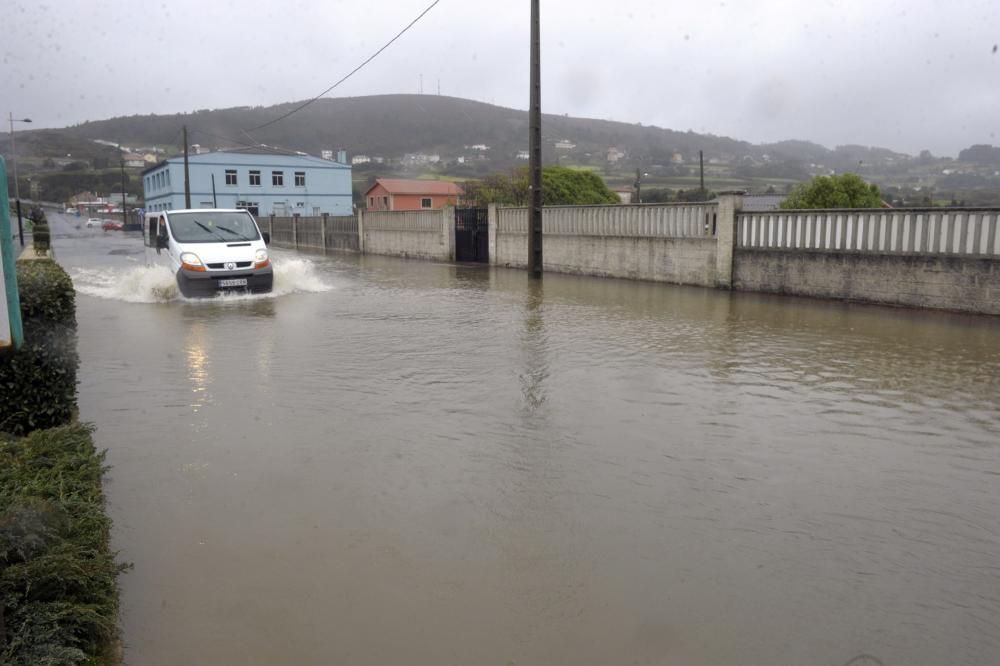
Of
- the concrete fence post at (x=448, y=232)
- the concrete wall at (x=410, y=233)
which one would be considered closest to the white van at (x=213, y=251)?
the concrete fence post at (x=448, y=232)

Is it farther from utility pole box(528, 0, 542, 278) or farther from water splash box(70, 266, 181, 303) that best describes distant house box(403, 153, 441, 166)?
utility pole box(528, 0, 542, 278)

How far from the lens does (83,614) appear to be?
287cm

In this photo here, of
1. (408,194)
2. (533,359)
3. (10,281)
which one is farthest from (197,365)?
(408,194)

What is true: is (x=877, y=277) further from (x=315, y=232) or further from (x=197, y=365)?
(x=315, y=232)

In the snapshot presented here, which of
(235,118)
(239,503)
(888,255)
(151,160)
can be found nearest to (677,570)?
(239,503)

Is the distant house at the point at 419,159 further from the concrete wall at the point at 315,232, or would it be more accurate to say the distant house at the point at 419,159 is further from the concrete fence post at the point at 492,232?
the concrete fence post at the point at 492,232

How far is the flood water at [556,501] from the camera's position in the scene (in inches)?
130

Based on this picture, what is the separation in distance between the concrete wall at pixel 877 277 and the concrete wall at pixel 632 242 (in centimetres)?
103

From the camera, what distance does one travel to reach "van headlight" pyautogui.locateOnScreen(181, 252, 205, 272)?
14.5 metres

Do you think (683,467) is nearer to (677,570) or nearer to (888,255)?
(677,570)

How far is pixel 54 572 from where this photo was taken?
2.95 m

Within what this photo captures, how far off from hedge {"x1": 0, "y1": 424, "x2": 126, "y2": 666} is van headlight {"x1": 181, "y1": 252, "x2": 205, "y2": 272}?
1106 centimetres

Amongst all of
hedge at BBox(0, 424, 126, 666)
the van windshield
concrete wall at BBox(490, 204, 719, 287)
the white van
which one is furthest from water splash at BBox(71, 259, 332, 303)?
hedge at BBox(0, 424, 126, 666)

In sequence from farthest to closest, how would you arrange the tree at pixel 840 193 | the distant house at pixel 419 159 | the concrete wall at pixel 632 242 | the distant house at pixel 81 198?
the distant house at pixel 81 198 < the distant house at pixel 419 159 < the tree at pixel 840 193 < the concrete wall at pixel 632 242
